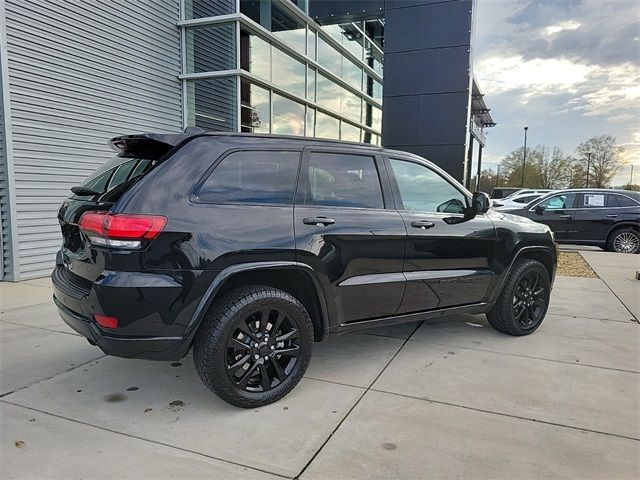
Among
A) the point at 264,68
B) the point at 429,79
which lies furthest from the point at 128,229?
the point at 429,79

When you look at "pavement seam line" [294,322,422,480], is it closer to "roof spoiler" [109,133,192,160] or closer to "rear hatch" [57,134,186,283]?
"rear hatch" [57,134,186,283]

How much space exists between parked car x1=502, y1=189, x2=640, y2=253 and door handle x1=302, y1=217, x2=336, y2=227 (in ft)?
32.2

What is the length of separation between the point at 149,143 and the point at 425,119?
11.0m

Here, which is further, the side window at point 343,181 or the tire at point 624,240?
the tire at point 624,240

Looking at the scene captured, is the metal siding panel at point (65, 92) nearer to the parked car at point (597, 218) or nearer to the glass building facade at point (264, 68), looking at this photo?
the glass building facade at point (264, 68)

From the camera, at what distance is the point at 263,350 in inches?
117

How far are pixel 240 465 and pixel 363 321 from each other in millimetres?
1439

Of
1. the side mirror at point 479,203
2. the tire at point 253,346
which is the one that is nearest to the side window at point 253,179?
the tire at point 253,346

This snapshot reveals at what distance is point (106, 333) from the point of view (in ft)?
8.61

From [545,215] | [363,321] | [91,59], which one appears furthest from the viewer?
[545,215]

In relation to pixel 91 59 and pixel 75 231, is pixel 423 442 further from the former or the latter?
pixel 91 59

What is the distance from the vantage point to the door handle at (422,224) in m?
3.65

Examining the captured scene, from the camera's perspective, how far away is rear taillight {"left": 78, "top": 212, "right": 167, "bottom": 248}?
257 centimetres

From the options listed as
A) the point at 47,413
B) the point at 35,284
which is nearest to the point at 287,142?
the point at 47,413
